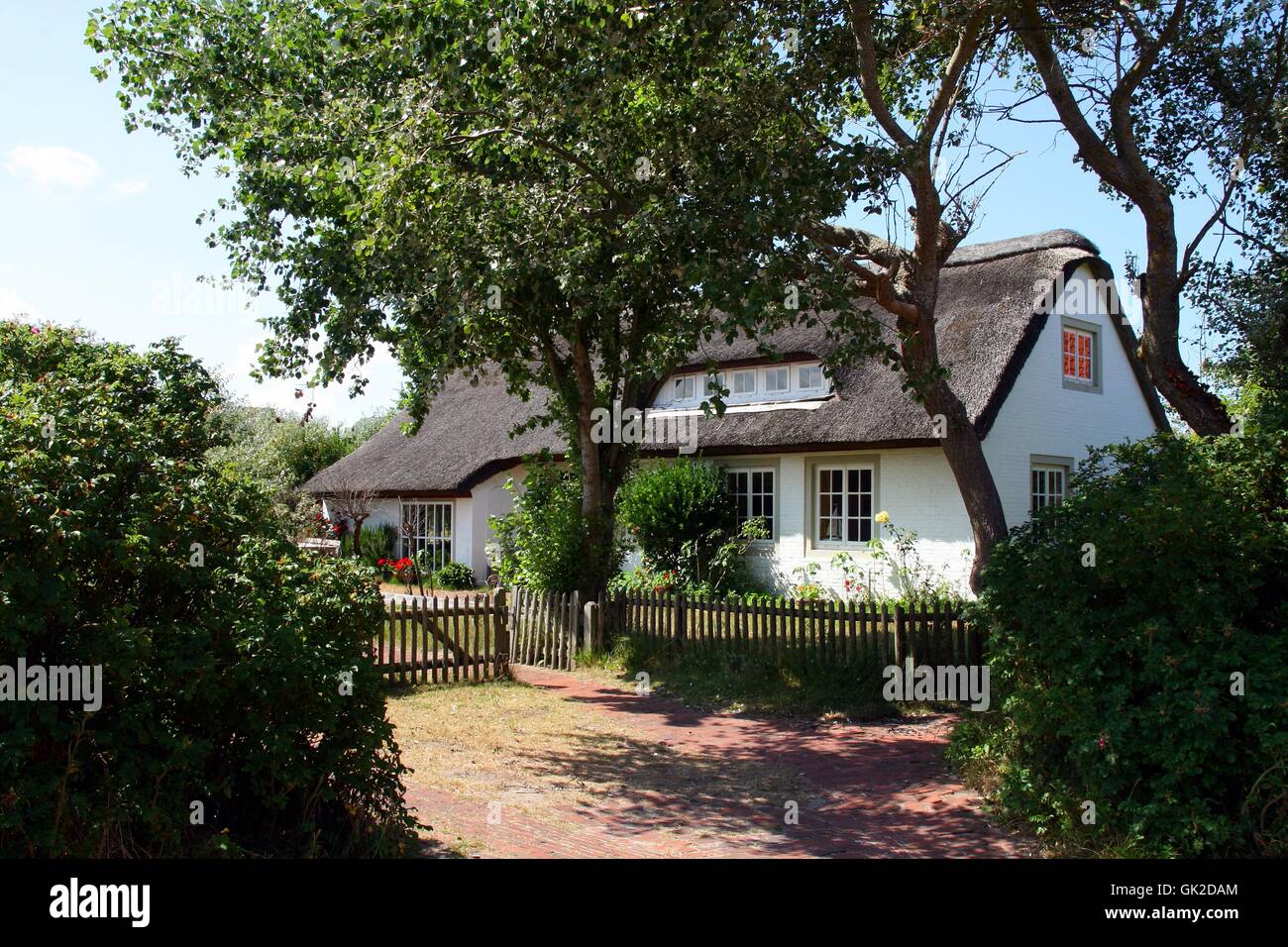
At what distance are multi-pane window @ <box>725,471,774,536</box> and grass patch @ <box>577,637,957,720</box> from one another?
595 cm

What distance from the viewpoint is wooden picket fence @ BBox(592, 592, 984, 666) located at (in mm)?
10500

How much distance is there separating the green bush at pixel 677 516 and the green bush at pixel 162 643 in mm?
11565

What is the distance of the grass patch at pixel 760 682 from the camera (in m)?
10.4

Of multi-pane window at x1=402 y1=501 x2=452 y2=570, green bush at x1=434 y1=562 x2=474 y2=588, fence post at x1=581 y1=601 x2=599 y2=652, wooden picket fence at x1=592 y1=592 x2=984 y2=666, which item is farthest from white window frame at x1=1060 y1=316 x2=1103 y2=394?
multi-pane window at x1=402 y1=501 x2=452 y2=570

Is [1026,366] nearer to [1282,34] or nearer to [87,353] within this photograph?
[1282,34]

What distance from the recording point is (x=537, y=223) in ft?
34.5

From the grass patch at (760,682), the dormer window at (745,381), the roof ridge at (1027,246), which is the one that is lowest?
the grass patch at (760,682)

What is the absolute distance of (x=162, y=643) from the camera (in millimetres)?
4777

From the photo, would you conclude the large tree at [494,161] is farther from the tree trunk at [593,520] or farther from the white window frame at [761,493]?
the white window frame at [761,493]

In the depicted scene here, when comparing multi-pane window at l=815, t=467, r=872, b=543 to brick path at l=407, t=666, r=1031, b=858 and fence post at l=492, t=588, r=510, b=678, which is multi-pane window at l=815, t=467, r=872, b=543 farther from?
brick path at l=407, t=666, r=1031, b=858

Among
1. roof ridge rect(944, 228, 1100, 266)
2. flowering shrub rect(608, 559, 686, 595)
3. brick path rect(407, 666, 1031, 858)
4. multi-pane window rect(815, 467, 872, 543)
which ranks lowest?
brick path rect(407, 666, 1031, 858)

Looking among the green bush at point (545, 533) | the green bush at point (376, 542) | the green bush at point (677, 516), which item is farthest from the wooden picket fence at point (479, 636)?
the green bush at point (376, 542)

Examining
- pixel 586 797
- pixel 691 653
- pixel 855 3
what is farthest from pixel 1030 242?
pixel 586 797

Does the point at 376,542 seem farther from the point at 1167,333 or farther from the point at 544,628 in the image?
the point at 1167,333
